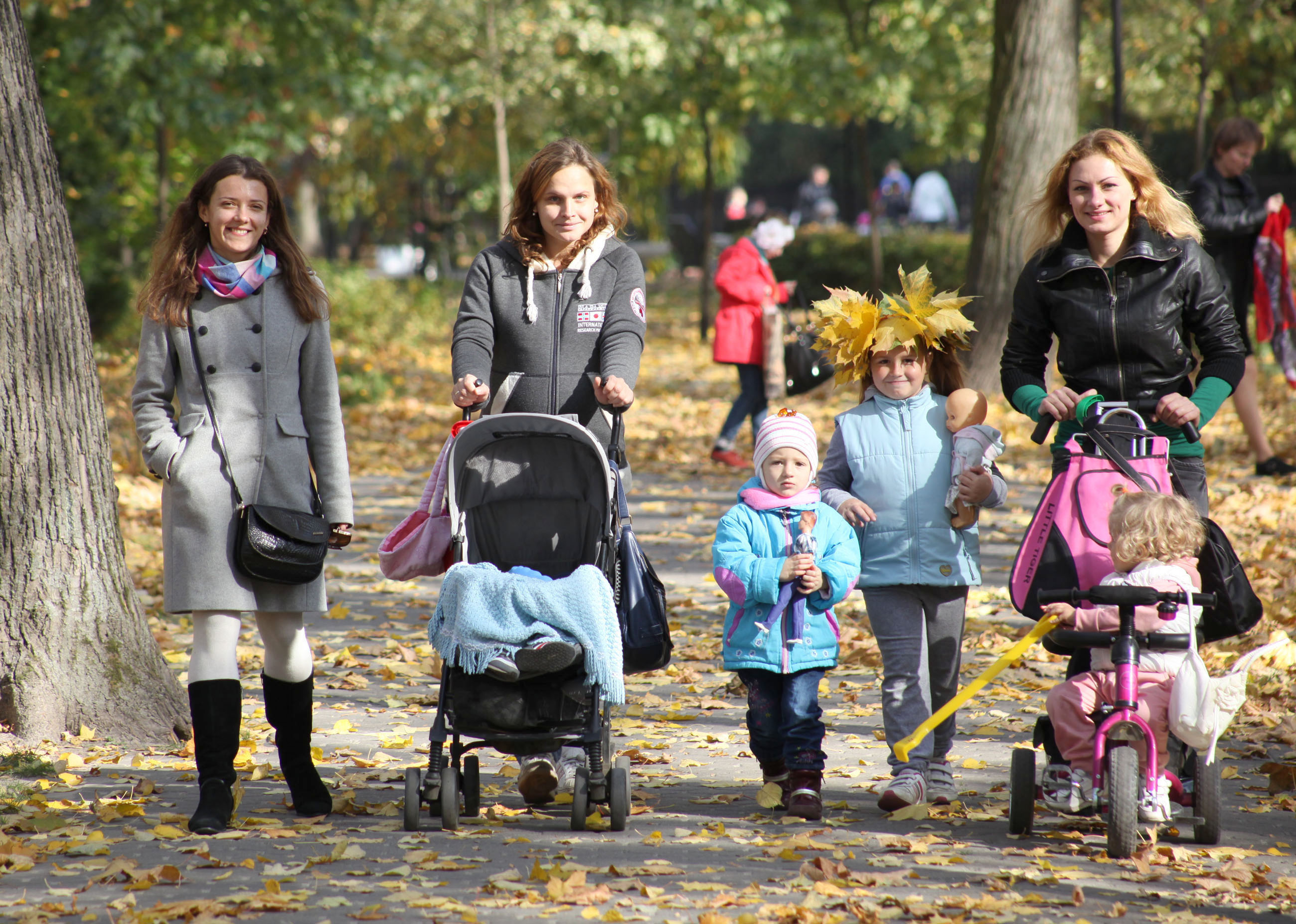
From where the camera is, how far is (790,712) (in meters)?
4.49

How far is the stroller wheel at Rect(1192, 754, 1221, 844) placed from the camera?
410 centimetres

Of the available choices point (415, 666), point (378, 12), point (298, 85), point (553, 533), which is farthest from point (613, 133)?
point (553, 533)

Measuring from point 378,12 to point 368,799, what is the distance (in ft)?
62.1

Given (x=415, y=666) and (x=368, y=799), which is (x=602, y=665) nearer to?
(x=368, y=799)

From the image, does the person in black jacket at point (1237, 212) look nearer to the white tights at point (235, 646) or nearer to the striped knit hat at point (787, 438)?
the striped knit hat at point (787, 438)

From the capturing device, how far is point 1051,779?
4.22 meters

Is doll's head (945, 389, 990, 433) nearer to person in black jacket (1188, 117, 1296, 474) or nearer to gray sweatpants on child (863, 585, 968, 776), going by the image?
gray sweatpants on child (863, 585, 968, 776)

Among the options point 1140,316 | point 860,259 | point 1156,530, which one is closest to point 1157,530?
point 1156,530

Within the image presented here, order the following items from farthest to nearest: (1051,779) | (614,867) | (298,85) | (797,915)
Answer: (298,85), (1051,779), (614,867), (797,915)

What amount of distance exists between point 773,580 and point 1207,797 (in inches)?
55.5

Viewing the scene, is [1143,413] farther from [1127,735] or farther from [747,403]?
[747,403]

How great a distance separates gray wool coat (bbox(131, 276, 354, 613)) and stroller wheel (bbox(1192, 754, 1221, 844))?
2741 mm

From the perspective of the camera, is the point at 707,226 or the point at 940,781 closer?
the point at 940,781

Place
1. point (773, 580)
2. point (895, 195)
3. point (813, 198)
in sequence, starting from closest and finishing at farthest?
point (773, 580) → point (895, 195) → point (813, 198)
